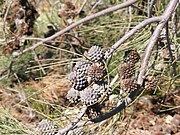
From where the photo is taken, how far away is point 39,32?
244 cm

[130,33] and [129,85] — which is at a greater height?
[130,33]

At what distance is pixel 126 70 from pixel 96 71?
91mm

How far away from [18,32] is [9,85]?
0.42 metres

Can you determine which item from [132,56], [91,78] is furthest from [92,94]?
[132,56]

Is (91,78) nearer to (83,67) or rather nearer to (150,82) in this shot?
(83,67)

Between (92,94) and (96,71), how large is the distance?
0.18ft

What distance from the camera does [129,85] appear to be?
0.94m

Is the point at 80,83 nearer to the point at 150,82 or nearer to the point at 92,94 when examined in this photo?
the point at 92,94

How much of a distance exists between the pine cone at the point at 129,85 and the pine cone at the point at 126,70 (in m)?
0.01

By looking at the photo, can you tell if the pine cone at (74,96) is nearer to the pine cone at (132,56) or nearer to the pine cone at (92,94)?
the pine cone at (92,94)

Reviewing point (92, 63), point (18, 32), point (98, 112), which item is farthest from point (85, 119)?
point (18, 32)

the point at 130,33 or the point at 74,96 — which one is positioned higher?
the point at 130,33

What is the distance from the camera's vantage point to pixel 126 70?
96cm

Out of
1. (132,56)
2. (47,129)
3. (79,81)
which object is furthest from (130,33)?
(47,129)
